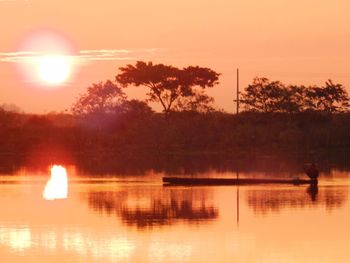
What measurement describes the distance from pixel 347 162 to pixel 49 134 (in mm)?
25937

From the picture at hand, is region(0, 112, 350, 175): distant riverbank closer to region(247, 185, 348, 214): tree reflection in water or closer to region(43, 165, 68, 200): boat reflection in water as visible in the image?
region(43, 165, 68, 200): boat reflection in water

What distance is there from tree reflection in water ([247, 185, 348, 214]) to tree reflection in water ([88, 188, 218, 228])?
58.6 inches

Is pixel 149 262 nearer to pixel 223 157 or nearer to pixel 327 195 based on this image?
pixel 327 195

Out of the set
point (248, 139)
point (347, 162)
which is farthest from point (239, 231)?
point (248, 139)

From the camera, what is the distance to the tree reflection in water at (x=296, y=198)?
3619cm

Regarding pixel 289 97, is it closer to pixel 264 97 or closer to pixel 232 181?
pixel 264 97

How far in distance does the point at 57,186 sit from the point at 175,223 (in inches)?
624

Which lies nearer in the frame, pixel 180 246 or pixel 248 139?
pixel 180 246

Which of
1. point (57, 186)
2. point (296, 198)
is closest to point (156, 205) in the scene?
point (296, 198)

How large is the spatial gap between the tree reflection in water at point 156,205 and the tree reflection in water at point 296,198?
1.49m

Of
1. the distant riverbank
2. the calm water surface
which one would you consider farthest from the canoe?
the distant riverbank

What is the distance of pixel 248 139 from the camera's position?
78.2 metres

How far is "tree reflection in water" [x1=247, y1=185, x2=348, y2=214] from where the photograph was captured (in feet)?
119

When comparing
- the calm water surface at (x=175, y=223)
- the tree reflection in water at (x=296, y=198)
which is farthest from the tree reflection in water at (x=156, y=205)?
the tree reflection in water at (x=296, y=198)
